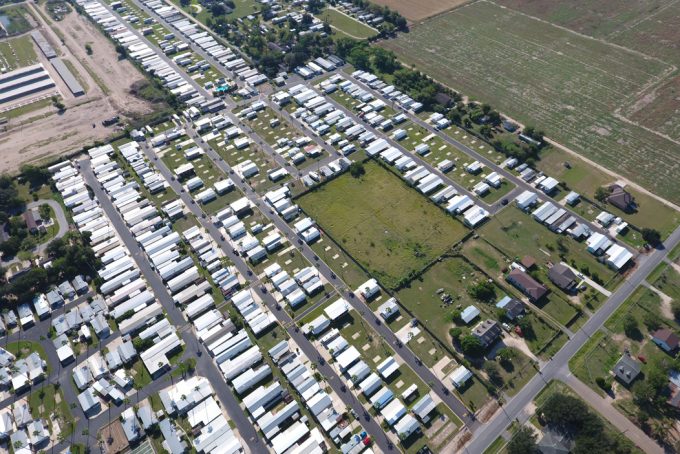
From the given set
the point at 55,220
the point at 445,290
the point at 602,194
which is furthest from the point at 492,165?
the point at 55,220

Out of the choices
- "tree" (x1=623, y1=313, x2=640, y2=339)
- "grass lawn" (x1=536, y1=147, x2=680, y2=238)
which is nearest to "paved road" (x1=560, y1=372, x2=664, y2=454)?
"tree" (x1=623, y1=313, x2=640, y2=339)

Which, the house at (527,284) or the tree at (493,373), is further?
the house at (527,284)

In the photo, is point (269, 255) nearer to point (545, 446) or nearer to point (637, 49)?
point (545, 446)

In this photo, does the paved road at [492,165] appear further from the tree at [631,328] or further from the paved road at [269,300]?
the paved road at [269,300]

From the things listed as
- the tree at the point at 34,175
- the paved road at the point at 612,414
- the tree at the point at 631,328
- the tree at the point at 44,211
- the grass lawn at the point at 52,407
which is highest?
the tree at the point at 631,328

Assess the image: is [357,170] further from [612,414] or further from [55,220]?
[55,220]

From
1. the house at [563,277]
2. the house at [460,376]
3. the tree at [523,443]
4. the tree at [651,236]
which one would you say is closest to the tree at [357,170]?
the house at [563,277]
